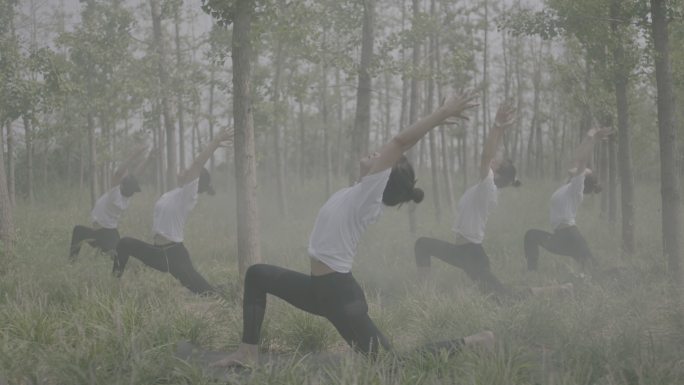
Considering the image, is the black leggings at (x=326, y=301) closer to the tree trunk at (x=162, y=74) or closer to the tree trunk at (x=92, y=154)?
the tree trunk at (x=162, y=74)

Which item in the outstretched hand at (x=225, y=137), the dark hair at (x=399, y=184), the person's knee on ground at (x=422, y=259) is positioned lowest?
the person's knee on ground at (x=422, y=259)

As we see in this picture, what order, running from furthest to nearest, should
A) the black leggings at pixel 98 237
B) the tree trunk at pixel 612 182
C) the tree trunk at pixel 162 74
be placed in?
the tree trunk at pixel 162 74 → the tree trunk at pixel 612 182 → the black leggings at pixel 98 237

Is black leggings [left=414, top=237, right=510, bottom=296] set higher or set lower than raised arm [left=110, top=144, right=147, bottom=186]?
lower

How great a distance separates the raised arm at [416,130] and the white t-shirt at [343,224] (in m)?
0.18

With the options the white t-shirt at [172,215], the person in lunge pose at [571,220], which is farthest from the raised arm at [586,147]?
the white t-shirt at [172,215]

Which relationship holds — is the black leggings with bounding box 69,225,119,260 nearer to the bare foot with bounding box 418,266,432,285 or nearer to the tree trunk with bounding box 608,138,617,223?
the bare foot with bounding box 418,266,432,285

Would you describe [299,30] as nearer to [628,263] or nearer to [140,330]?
[140,330]

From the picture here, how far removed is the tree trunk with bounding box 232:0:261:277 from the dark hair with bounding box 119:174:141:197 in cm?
185

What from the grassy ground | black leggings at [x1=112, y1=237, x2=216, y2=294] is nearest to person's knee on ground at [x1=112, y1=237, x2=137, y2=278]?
black leggings at [x1=112, y1=237, x2=216, y2=294]

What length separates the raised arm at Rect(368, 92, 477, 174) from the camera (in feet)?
12.1

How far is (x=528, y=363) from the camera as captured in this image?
399cm

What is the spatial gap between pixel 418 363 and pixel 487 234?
941 centimetres

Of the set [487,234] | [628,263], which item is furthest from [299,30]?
[487,234]

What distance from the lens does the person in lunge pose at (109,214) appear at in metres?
8.16
